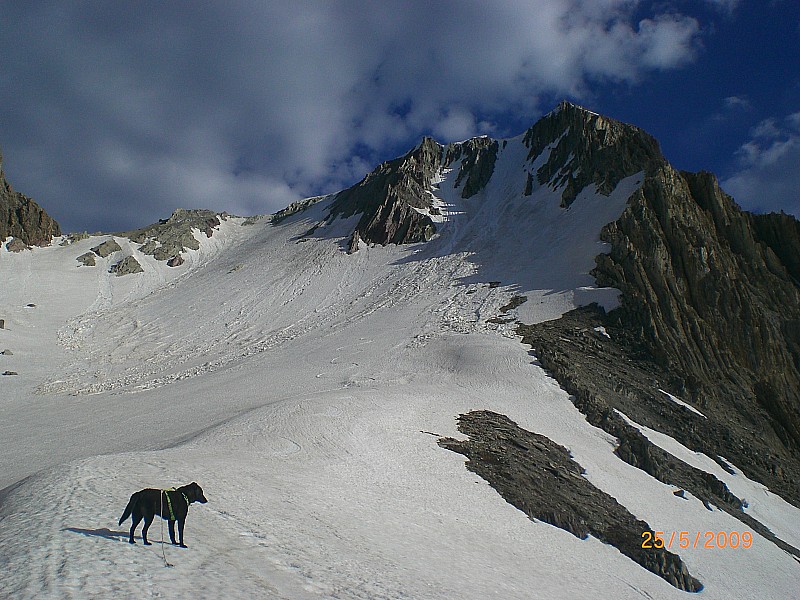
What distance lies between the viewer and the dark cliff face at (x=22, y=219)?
2906 inches

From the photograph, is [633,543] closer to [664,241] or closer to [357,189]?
[664,241]

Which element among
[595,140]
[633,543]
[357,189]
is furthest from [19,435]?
[357,189]

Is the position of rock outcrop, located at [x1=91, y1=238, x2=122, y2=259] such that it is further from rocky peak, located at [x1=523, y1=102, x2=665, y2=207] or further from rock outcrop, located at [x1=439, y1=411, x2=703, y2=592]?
rock outcrop, located at [x1=439, y1=411, x2=703, y2=592]

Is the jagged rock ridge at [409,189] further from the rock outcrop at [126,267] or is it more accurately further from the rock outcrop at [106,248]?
the rock outcrop at [106,248]

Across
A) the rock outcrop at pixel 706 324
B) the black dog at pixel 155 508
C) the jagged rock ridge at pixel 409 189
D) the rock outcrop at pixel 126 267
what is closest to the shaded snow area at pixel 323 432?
the black dog at pixel 155 508

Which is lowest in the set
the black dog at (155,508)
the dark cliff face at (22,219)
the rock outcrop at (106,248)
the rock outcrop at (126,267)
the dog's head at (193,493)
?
the black dog at (155,508)

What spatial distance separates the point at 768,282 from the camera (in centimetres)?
4206

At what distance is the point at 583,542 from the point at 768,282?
39089 millimetres
